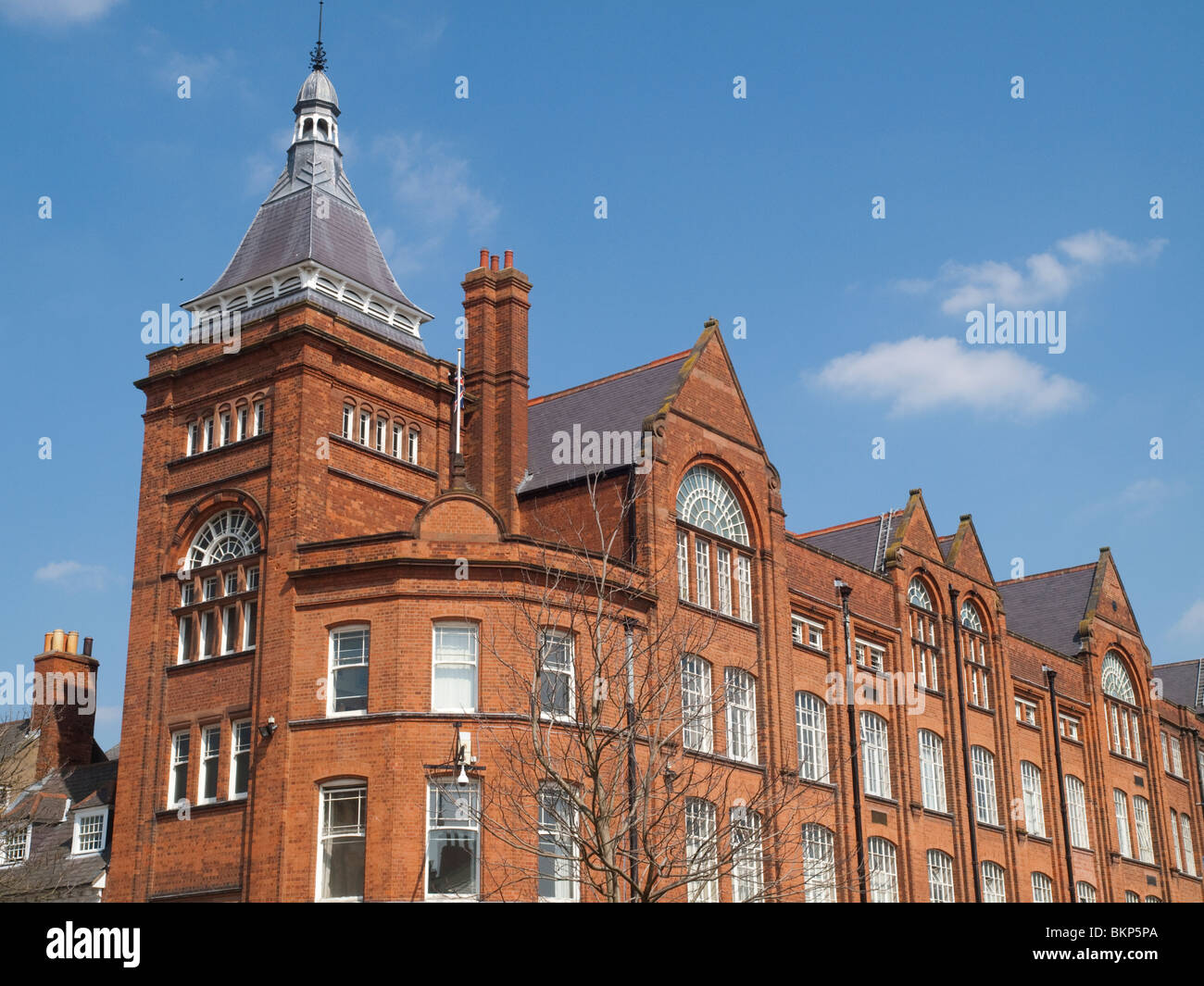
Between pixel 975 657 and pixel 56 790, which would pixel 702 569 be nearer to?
pixel 975 657

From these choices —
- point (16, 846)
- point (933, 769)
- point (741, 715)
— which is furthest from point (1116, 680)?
point (16, 846)

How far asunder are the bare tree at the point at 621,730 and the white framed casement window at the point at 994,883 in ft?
32.1

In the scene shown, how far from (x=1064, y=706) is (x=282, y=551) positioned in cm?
3393

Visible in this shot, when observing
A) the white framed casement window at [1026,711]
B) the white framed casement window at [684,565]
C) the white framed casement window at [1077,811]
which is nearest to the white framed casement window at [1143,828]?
the white framed casement window at [1077,811]

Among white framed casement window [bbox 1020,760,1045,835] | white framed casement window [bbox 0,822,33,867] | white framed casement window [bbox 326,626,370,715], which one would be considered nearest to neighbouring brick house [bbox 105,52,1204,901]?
white framed casement window [bbox 326,626,370,715]

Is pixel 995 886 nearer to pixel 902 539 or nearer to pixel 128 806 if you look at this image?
pixel 902 539

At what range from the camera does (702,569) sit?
38906 millimetres

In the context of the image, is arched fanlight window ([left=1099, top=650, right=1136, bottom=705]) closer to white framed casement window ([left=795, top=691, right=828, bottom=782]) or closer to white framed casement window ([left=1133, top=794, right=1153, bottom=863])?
white framed casement window ([left=1133, top=794, right=1153, bottom=863])

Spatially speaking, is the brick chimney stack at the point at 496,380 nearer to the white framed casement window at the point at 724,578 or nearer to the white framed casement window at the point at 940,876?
the white framed casement window at the point at 724,578

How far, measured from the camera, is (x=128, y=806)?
1409 inches

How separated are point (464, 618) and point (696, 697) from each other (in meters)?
6.88

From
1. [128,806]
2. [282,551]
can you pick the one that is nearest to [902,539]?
[282,551]

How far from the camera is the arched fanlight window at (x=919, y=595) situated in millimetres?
48219
